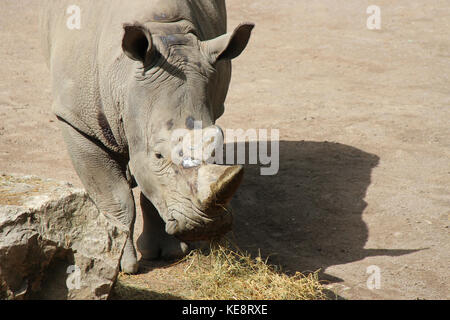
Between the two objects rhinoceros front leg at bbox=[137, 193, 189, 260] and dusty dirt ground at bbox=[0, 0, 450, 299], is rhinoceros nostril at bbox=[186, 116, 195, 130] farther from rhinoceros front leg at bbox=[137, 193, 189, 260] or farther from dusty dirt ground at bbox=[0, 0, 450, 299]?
rhinoceros front leg at bbox=[137, 193, 189, 260]

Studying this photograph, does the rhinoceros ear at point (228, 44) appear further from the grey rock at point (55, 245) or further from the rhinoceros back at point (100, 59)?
the grey rock at point (55, 245)

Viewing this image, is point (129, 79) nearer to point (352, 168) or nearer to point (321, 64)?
point (352, 168)

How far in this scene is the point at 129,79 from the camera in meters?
5.16

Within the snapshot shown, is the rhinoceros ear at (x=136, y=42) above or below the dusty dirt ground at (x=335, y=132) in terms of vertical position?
above

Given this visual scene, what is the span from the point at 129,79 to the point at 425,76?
7539 mm

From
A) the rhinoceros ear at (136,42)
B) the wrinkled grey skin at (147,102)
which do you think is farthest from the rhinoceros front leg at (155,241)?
the rhinoceros ear at (136,42)

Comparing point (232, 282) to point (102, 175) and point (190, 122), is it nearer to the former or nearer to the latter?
point (190, 122)

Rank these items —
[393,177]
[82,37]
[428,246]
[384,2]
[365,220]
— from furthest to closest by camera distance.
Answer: [384,2]
[393,177]
[365,220]
[428,246]
[82,37]

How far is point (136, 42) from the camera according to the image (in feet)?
16.2

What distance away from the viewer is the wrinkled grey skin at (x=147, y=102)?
466 centimetres

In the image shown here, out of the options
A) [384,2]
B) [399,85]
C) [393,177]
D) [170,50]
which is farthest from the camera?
[384,2]

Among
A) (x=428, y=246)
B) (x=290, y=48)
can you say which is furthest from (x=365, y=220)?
(x=290, y=48)

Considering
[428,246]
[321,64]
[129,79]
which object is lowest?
[428,246]

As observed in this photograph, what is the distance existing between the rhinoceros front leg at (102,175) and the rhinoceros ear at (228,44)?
1.41 metres
